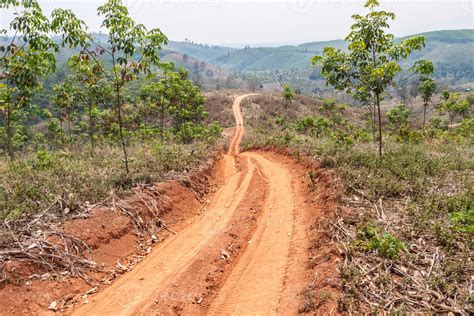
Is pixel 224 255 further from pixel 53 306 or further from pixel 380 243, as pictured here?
pixel 53 306

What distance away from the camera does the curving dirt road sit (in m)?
6.20

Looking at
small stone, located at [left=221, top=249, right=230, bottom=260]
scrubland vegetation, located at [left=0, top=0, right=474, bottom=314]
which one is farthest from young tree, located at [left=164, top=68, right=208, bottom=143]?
small stone, located at [left=221, top=249, right=230, bottom=260]

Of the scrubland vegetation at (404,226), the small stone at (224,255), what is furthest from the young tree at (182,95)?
the small stone at (224,255)

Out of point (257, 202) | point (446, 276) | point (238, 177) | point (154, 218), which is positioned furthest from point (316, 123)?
point (446, 276)

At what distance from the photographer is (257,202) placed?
1195cm

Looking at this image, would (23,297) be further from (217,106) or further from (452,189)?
(217,106)

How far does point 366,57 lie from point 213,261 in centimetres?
875

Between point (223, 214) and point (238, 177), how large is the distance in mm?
5231

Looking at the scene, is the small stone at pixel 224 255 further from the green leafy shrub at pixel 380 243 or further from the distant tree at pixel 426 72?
the distant tree at pixel 426 72

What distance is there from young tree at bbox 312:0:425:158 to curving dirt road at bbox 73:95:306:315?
173 inches

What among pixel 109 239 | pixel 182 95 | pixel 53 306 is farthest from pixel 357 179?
pixel 182 95

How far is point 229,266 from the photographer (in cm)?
777

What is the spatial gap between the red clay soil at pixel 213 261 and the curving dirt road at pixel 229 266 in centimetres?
2

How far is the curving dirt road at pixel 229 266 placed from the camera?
6.20m
